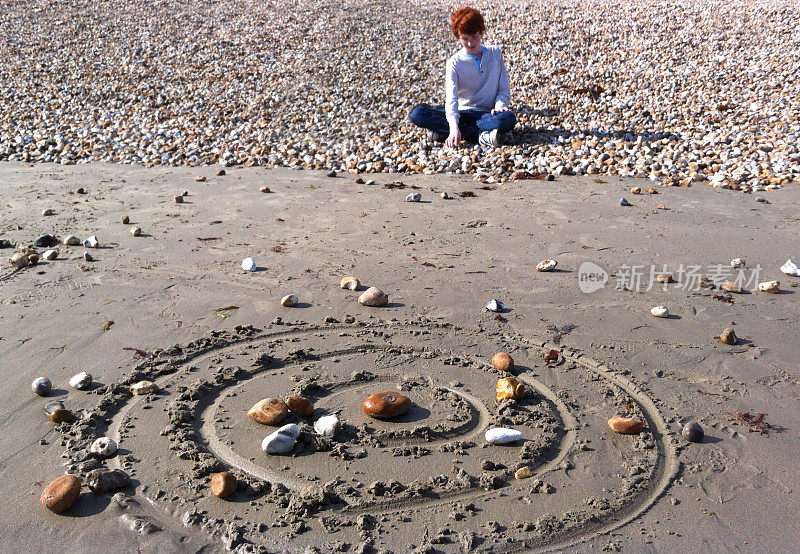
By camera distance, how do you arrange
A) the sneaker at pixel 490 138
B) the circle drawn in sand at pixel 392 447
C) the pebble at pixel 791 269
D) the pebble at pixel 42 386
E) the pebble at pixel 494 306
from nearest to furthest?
1. the circle drawn in sand at pixel 392 447
2. the pebble at pixel 42 386
3. the pebble at pixel 494 306
4. the pebble at pixel 791 269
5. the sneaker at pixel 490 138

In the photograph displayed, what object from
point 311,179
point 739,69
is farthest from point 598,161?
point 739,69

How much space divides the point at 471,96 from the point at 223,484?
683cm

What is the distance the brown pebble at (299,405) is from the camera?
3053mm

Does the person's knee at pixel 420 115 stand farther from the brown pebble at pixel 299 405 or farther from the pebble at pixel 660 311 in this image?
the brown pebble at pixel 299 405

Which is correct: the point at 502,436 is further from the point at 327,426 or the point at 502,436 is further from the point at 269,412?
the point at 269,412

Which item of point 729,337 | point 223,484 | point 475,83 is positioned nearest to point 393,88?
point 475,83

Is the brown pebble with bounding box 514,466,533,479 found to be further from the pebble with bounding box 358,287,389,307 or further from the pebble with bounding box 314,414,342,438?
the pebble with bounding box 358,287,389,307

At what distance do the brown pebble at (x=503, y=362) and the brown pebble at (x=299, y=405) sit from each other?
3.34 ft

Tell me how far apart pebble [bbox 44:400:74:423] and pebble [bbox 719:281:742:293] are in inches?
155

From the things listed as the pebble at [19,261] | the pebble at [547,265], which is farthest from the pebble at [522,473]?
the pebble at [19,261]

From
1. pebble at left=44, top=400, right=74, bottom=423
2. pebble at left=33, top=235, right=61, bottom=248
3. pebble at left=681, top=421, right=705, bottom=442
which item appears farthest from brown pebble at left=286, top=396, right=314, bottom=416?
pebble at left=33, top=235, right=61, bottom=248

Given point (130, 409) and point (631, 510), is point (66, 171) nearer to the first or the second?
point (130, 409)

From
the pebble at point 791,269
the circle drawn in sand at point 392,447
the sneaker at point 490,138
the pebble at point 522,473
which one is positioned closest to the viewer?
the circle drawn in sand at point 392,447

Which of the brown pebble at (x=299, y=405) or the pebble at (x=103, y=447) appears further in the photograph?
the brown pebble at (x=299, y=405)
